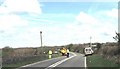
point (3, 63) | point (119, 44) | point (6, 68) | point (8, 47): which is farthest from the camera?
point (8, 47)

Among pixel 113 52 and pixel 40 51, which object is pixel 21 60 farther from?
pixel 40 51

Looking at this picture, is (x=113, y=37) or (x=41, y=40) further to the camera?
(x=41, y=40)

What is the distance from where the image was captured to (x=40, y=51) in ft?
166

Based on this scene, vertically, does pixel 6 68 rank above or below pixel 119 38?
below

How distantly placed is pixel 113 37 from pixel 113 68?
17285 millimetres

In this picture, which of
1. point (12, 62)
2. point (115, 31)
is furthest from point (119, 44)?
point (12, 62)

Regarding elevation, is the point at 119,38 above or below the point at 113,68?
above

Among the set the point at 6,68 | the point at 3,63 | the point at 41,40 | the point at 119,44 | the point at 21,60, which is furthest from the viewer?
the point at 41,40

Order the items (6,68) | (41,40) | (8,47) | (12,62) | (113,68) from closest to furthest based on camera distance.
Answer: (113,68)
(6,68)
(12,62)
(8,47)
(41,40)

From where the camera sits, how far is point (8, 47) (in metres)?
41.8

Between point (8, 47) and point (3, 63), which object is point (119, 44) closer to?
point (3, 63)

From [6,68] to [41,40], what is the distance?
106 ft

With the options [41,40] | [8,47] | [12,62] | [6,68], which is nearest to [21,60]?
[12,62]

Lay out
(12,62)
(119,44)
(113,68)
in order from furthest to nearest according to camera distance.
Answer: (119,44), (12,62), (113,68)
